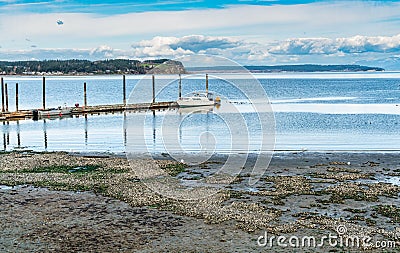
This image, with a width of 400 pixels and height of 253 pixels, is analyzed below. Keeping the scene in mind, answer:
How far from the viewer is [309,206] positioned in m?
19.9

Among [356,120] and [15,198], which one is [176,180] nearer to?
[15,198]

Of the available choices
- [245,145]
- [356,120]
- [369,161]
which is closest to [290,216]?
[369,161]

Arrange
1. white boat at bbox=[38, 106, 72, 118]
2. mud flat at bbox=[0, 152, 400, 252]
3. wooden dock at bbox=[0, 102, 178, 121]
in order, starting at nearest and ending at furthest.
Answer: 1. mud flat at bbox=[0, 152, 400, 252]
2. wooden dock at bbox=[0, 102, 178, 121]
3. white boat at bbox=[38, 106, 72, 118]

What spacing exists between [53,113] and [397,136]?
43.1 m

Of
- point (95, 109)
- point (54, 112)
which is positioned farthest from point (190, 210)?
point (95, 109)

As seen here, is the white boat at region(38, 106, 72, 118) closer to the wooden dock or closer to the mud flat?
the wooden dock

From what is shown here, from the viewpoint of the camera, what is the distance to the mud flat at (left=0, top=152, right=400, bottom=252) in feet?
51.4

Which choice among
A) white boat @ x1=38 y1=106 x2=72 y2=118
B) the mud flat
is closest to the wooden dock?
white boat @ x1=38 y1=106 x2=72 y2=118

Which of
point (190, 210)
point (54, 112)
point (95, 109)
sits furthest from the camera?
point (95, 109)

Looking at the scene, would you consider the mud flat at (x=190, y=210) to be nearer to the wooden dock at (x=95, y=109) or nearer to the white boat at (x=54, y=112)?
the wooden dock at (x=95, y=109)

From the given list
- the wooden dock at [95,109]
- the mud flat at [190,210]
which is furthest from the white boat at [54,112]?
the mud flat at [190,210]

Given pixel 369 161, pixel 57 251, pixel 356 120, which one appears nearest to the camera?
pixel 57 251

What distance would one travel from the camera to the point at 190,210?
1931 centimetres

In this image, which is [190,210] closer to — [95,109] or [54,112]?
[54,112]
